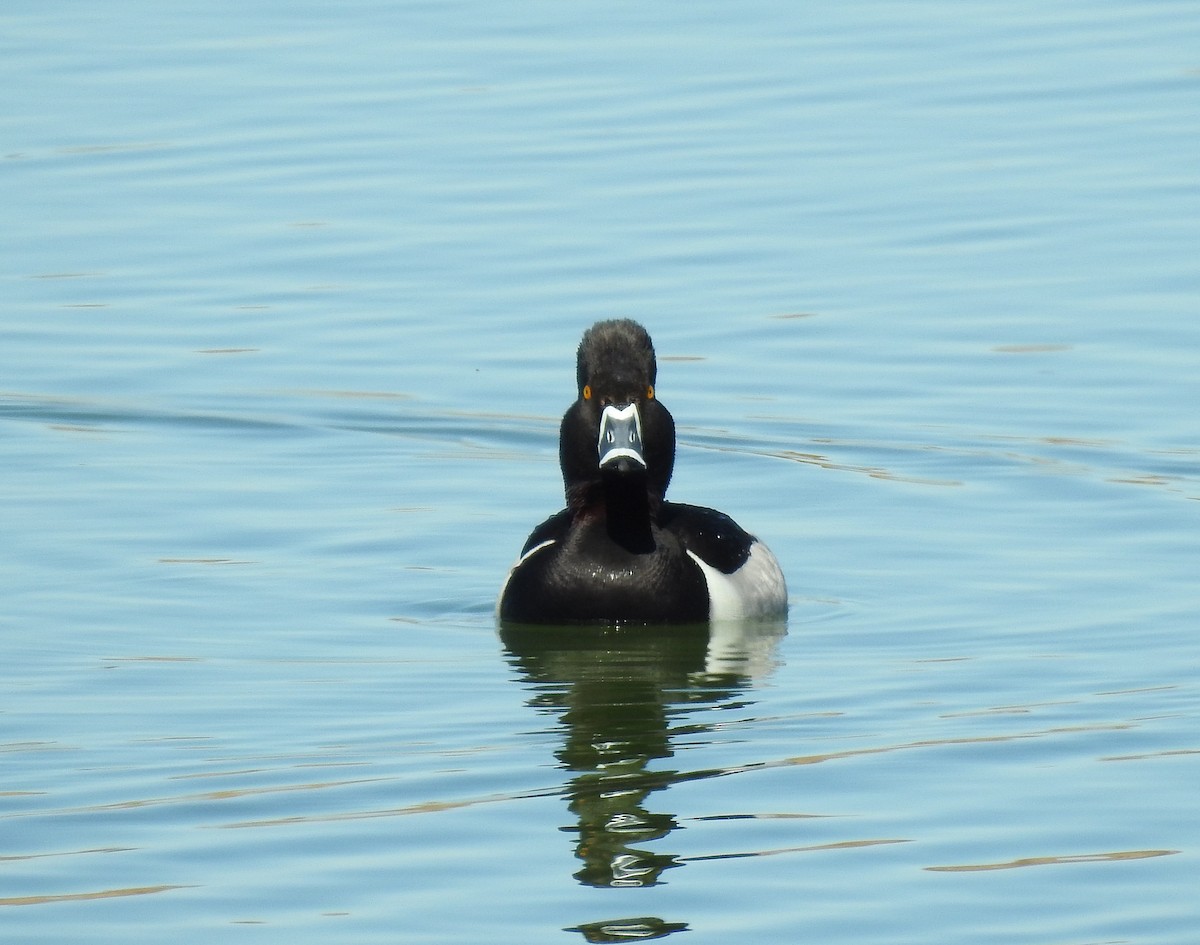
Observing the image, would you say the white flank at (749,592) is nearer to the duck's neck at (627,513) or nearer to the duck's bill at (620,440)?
the duck's neck at (627,513)

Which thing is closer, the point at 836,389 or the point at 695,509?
the point at 695,509

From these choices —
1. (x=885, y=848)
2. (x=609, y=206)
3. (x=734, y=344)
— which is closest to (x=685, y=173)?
(x=609, y=206)

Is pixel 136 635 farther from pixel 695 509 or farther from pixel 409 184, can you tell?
pixel 409 184

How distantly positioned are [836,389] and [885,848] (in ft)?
25.5

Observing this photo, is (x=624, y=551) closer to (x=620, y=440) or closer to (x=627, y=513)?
(x=627, y=513)

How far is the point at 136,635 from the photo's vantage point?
11656mm

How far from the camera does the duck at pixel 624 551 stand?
470 inches

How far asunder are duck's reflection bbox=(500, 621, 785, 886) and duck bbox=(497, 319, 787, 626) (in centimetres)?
9

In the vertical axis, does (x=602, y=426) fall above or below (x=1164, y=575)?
above

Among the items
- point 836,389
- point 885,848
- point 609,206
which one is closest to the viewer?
point 885,848

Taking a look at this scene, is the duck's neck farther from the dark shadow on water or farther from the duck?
the dark shadow on water

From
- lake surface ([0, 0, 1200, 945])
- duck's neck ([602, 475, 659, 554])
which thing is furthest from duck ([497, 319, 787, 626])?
lake surface ([0, 0, 1200, 945])

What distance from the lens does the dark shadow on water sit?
27.6ft

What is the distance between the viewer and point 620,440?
11547mm
